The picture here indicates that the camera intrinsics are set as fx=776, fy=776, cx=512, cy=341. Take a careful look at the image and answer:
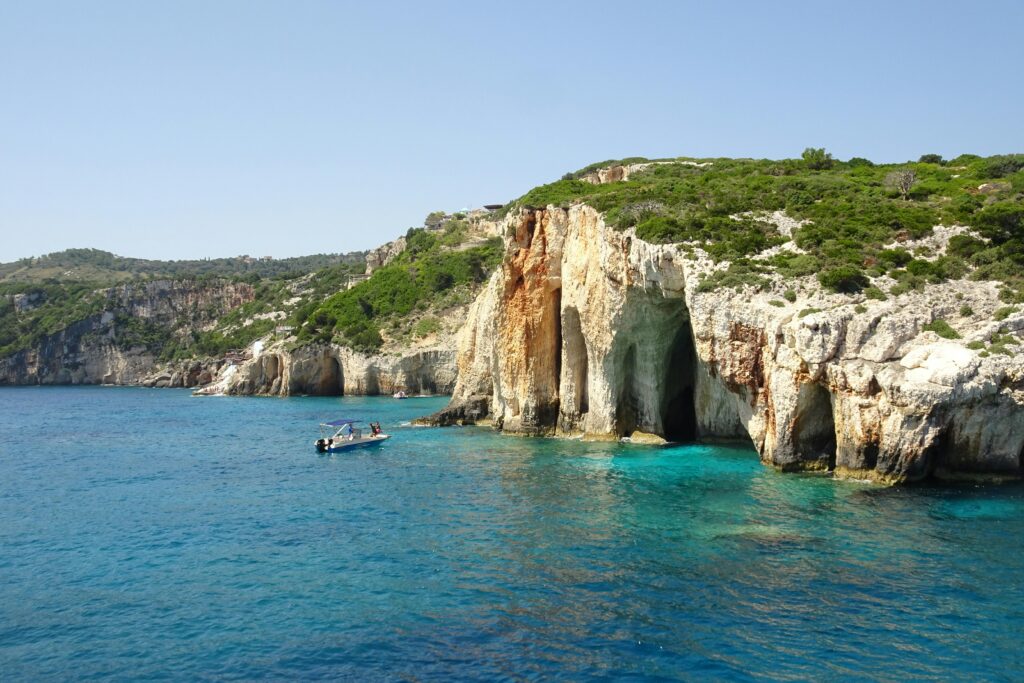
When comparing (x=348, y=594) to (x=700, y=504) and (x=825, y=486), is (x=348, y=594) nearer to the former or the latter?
(x=700, y=504)

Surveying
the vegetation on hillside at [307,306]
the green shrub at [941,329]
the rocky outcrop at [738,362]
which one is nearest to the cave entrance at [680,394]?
the rocky outcrop at [738,362]

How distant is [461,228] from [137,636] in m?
103

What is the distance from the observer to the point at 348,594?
1911 cm

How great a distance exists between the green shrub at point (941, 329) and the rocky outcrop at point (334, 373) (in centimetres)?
5844

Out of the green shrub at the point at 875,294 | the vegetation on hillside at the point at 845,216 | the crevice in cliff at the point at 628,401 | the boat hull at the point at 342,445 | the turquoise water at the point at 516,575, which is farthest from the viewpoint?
the boat hull at the point at 342,445

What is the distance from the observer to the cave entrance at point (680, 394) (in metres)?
41.2

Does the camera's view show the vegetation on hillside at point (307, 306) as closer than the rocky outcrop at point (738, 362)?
No

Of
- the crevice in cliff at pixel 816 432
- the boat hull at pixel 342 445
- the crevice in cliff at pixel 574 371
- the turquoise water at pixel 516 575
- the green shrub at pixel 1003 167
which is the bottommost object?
the turquoise water at pixel 516 575

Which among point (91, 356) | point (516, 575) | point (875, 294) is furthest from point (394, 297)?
point (516, 575)

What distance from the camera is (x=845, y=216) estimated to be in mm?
36875

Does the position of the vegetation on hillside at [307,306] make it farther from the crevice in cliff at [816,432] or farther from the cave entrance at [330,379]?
the crevice in cliff at [816,432]

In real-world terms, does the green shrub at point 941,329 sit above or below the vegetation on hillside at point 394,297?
below

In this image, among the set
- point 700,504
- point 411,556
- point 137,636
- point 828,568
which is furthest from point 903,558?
point 137,636

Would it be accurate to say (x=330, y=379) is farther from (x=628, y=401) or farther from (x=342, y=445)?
(x=628, y=401)
